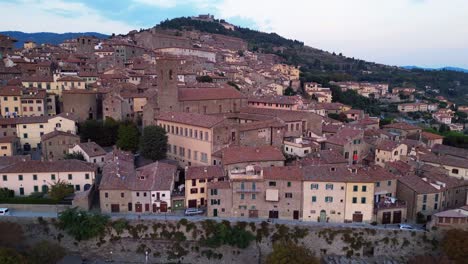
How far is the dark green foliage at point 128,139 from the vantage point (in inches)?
1831

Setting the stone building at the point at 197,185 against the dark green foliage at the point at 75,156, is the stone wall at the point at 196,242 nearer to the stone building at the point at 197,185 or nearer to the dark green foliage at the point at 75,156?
the stone building at the point at 197,185

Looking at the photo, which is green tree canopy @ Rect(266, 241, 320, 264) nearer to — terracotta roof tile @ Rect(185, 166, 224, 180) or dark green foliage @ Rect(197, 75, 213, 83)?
terracotta roof tile @ Rect(185, 166, 224, 180)

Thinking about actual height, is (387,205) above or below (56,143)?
below

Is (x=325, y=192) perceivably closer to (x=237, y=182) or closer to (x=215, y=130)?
(x=237, y=182)

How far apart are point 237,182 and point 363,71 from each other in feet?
479

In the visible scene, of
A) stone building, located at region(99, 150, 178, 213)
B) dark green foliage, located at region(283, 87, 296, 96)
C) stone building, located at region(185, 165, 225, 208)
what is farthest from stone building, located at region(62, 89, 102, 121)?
dark green foliage, located at region(283, 87, 296, 96)

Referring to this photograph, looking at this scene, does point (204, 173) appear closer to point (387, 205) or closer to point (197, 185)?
point (197, 185)

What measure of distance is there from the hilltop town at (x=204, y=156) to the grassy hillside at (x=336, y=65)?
83.4m

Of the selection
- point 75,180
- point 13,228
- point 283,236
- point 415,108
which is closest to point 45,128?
point 75,180

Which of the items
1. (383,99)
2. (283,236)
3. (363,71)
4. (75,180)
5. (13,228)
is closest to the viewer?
Result: (13,228)

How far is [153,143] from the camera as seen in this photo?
143 ft

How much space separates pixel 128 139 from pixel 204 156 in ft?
33.0

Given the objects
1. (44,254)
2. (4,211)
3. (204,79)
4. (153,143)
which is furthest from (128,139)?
(204,79)

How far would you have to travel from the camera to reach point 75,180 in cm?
3809
